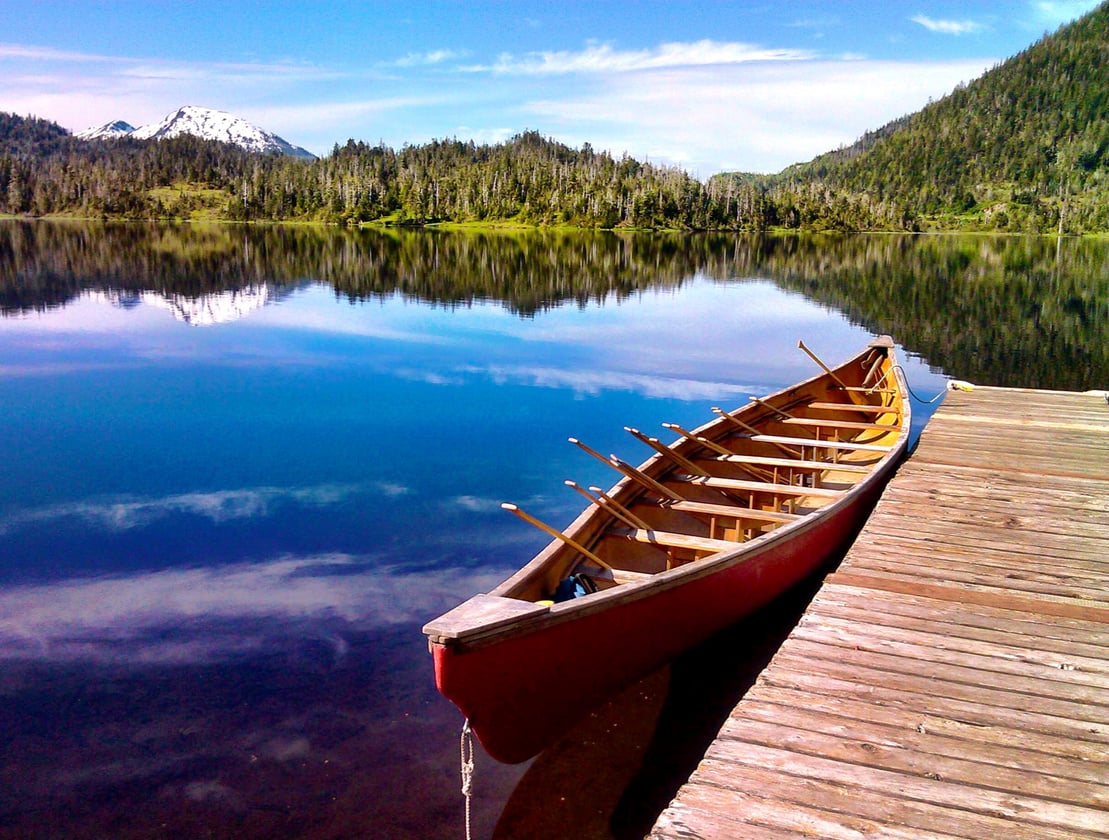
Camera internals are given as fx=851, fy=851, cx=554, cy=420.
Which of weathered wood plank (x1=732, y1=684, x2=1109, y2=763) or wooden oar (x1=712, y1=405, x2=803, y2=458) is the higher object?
wooden oar (x1=712, y1=405, x2=803, y2=458)

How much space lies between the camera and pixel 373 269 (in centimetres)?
5678

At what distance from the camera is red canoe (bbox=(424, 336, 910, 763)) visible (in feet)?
18.8

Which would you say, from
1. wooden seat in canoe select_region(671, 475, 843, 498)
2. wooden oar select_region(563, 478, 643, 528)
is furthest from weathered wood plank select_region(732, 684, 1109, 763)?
wooden seat in canoe select_region(671, 475, 843, 498)

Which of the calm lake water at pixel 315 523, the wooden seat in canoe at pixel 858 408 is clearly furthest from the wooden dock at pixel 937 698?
the wooden seat in canoe at pixel 858 408

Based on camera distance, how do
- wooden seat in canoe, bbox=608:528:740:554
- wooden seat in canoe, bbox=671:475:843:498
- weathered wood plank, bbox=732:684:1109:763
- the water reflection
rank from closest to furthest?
weathered wood plank, bbox=732:684:1109:763 → wooden seat in canoe, bbox=608:528:740:554 → wooden seat in canoe, bbox=671:475:843:498 → the water reflection

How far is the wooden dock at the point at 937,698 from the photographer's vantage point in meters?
4.16

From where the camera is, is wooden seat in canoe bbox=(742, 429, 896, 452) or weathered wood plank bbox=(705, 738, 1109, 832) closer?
weathered wood plank bbox=(705, 738, 1109, 832)

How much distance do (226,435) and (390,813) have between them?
11.6 meters

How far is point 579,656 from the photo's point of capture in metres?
6.28

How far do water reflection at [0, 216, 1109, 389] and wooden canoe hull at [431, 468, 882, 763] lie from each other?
1874 cm

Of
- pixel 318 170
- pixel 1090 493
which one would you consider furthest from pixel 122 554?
pixel 318 170

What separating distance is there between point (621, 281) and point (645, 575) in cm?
4562

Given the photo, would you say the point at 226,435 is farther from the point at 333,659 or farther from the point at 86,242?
the point at 86,242

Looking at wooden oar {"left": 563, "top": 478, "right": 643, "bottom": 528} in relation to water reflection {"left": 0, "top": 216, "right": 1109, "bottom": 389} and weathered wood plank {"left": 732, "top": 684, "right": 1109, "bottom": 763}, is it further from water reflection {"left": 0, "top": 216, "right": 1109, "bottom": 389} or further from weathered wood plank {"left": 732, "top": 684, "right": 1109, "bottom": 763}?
water reflection {"left": 0, "top": 216, "right": 1109, "bottom": 389}
